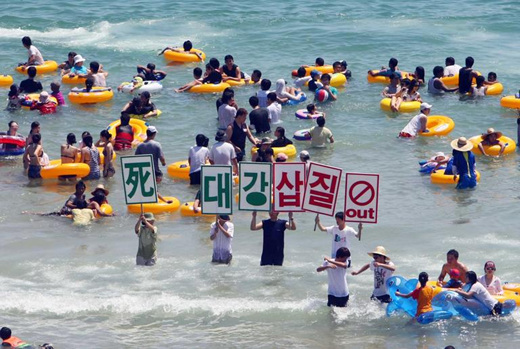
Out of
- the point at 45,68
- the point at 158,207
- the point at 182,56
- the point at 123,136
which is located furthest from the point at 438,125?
the point at 45,68

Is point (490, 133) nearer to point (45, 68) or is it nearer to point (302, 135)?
point (302, 135)

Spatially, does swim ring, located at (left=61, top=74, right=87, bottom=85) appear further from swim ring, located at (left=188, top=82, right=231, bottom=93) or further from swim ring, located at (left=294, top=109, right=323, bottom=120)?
swim ring, located at (left=294, top=109, right=323, bottom=120)

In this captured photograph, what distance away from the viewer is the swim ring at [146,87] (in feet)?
94.4

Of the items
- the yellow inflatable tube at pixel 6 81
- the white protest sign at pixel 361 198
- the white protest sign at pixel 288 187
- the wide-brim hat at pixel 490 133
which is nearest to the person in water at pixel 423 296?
the white protest sign at pixel 361 198

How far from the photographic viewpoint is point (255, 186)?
16141 mm

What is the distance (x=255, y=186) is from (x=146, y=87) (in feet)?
44.1

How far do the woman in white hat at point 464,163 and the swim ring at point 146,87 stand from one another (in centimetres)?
1047

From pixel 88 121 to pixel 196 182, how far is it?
5.94 metres

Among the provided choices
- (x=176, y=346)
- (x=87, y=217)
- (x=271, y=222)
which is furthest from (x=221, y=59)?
(x=176, y=346)

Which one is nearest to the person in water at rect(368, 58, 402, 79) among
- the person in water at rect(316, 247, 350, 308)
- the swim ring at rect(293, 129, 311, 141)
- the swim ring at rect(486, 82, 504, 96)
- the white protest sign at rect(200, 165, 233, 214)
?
the swim ring at rect(486, 82, 504, 96)

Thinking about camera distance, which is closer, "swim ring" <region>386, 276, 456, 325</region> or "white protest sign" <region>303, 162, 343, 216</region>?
"swim ring" <region>386, 276, 456, 325</region>

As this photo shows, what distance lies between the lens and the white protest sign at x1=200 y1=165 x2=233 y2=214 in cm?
1606

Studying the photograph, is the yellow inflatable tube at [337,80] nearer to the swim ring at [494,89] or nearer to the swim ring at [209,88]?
the swim ring at [209,88]

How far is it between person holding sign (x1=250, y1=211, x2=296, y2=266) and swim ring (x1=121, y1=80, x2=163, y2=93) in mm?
12553
